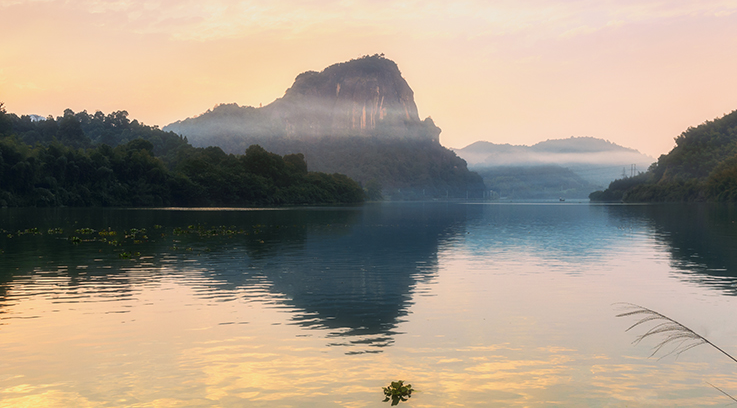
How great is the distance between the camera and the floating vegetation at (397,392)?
13.0 metres

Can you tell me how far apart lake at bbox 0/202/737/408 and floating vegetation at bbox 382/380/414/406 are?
9.2 inches

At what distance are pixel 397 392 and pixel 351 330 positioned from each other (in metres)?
6.58

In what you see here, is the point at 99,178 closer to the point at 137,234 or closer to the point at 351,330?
the point at 137,234

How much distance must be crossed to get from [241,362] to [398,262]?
24025 mm

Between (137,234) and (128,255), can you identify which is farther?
(137,234)

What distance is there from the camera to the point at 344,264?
37812mm

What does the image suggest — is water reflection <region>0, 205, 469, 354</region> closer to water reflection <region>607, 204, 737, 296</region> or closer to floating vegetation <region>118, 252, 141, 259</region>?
floating vegetation <region>118, 252, 141, 259</region>

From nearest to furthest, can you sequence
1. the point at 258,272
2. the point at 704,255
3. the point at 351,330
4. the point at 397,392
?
1. the point at 397,392
2. the point at 351,330
3. the point at 258,272
4. the point at 704,255

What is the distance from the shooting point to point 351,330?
19.5 m

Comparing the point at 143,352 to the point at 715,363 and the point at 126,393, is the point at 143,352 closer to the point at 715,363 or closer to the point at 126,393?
the point at 126,393

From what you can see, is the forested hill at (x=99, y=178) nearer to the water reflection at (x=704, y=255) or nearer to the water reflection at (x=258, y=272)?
the water reflection at (x=258, y=272)

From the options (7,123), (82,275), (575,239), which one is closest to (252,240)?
(82,275)

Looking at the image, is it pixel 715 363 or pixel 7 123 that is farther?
pixel 7 123

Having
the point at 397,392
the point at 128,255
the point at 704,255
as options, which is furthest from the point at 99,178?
the point at 397,392
